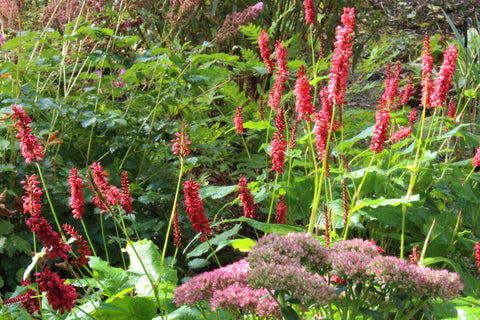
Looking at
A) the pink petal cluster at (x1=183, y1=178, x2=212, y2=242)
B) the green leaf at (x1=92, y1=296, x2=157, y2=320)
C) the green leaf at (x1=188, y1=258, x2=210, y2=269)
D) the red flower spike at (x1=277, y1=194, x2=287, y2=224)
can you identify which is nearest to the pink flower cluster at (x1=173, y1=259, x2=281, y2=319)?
the pink petal cluster at (x1=183, y1=178, x2=212, y2=242)

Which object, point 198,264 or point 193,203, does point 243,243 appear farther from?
point 193,203

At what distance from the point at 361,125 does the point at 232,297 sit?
253 centimetres

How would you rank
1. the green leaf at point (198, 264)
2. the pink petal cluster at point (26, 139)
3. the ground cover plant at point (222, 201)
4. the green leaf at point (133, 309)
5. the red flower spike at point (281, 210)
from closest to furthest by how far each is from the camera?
the ground cover plant at point (222, 201)
the pink petal cluster at point (26, 139)
the green leaf at point (133, 309)
the red flower spike at point (281, 210)
the green leaf at point (198, 264)

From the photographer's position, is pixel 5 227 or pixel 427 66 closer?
pixel 427 66

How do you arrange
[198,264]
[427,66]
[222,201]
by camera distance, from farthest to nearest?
[222,201]
[198,264]
[427,66]

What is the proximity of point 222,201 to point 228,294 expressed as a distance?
197 cm

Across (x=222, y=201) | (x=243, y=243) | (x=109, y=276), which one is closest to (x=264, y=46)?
(x=243, y=243)

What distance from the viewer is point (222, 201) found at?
3.26 m

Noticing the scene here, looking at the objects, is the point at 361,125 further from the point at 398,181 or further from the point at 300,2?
the point at 398,181

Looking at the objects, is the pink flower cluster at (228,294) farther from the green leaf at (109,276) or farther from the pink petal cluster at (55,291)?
the green leaf at (109,276)

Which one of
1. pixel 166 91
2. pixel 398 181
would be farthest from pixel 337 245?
pixel 166 91

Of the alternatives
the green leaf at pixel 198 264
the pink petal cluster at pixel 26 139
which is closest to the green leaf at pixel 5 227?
the green leaf at pixel 198 264

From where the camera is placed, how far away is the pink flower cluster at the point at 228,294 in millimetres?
1293

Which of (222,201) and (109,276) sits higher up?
(109,276)
